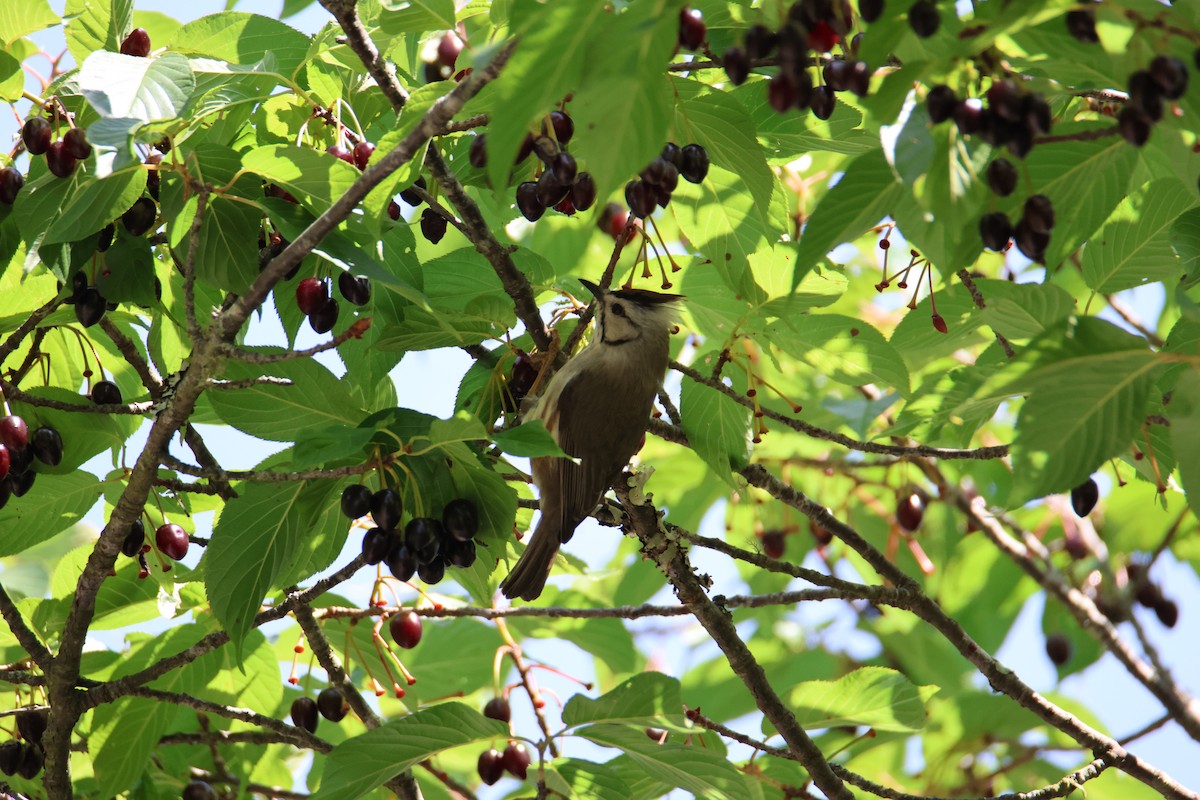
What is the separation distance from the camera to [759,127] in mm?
3242

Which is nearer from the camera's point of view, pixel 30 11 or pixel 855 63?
pixel 855 63

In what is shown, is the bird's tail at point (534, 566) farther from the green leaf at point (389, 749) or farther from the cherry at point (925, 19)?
the cherry at point (925, 19)

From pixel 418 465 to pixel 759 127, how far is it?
1333 mm

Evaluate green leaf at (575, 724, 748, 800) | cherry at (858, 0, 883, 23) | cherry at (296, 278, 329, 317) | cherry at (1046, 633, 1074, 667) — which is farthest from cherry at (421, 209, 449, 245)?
cherry at (1046, 633, 1074, 667)

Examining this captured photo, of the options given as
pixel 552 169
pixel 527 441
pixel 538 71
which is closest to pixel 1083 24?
pixel 538 71

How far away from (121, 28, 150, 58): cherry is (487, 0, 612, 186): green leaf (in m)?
1.78

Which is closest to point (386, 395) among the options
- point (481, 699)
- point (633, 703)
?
point (633, 703)

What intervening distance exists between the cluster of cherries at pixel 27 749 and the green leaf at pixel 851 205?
9.44ft

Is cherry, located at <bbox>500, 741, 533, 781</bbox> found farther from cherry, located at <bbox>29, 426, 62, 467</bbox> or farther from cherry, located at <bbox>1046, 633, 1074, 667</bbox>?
cherry, located at <bbox>1046, 633, 1074, 667</bbox>

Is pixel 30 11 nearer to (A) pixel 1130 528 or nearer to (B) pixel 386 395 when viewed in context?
(B) pixel 386 395

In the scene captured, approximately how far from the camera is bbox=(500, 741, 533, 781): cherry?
150 inches

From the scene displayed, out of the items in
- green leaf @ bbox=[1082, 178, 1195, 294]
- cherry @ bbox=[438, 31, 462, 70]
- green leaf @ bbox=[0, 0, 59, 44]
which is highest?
cherry @ bbox=[438, 31, 462, 70]

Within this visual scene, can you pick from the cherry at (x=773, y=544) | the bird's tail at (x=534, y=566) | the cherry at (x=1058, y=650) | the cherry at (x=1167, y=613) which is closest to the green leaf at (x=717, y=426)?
the bird's tail at (x=534, y=566)

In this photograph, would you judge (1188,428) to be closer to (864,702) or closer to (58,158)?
(864,702)
